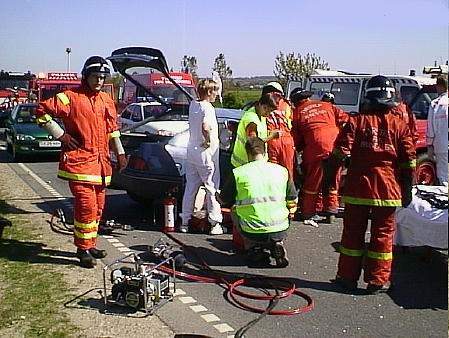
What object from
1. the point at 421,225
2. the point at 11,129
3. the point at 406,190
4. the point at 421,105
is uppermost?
the point at 421,105

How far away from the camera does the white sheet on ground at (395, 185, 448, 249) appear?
539 cm

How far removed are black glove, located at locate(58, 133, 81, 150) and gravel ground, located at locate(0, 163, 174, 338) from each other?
3.40ft

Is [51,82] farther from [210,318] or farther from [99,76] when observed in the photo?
→ [210,318]

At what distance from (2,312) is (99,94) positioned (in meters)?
2.15

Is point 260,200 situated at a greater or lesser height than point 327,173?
greater

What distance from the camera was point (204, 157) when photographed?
701cm

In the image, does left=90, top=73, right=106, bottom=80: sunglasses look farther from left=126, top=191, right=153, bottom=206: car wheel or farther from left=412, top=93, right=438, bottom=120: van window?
left=412, top=93, right=438, bottom=120: van window

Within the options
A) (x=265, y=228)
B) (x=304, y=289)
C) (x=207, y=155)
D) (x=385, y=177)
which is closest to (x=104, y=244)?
(x=207, y=155)

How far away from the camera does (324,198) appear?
803 cm

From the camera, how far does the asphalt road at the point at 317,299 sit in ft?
14.6

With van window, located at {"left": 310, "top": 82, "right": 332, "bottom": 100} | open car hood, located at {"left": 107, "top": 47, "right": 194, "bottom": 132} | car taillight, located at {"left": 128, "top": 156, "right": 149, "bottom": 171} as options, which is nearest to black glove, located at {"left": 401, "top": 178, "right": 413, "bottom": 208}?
open car hood, located at {"left": 107, "top": 47, "right": 194, "bottom": 132}

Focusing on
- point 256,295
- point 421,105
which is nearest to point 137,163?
point 256,295

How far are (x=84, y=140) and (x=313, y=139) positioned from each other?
2786 millimetres

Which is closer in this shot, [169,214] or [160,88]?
[169,214]
